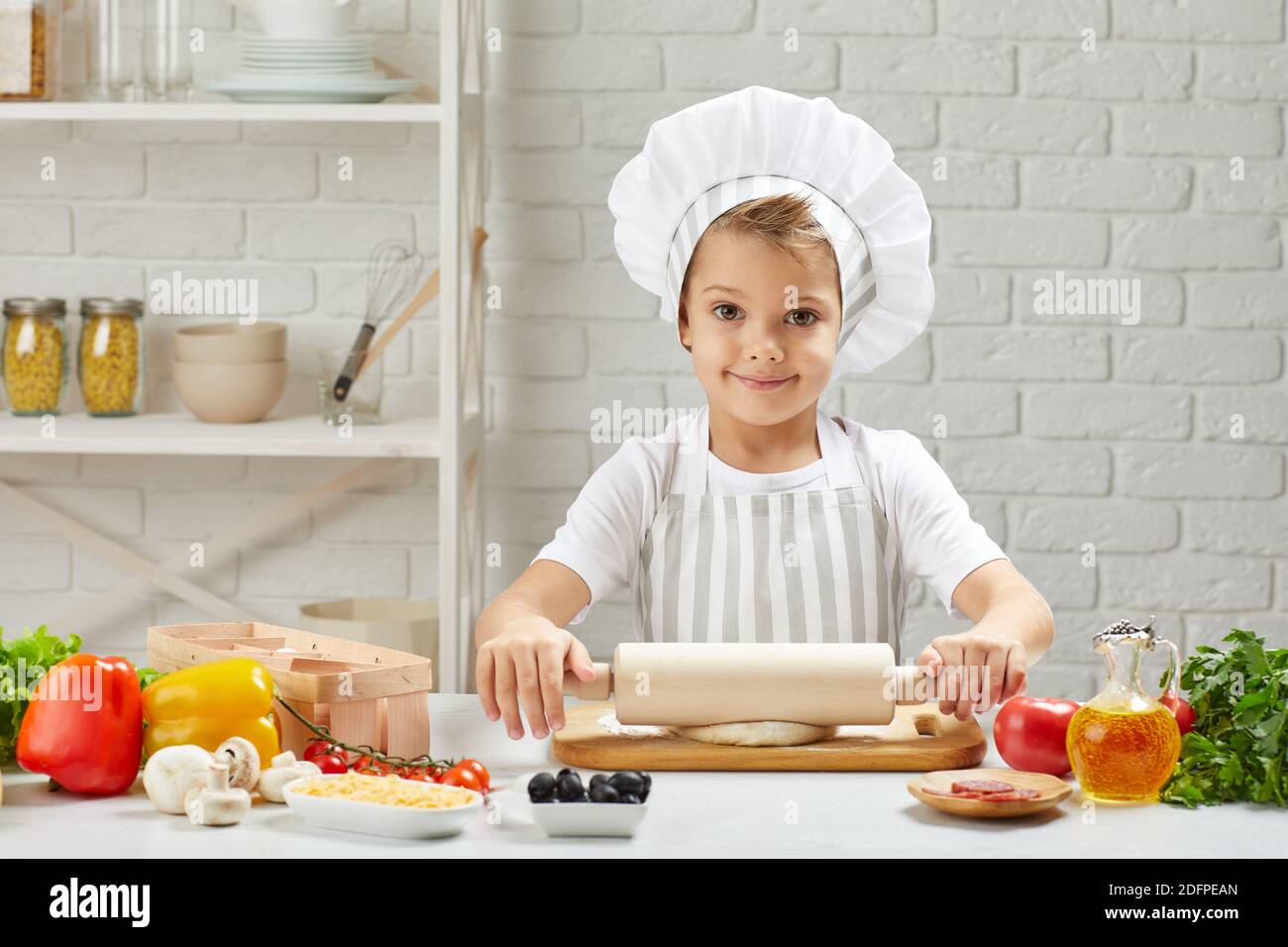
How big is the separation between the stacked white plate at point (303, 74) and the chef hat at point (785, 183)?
0.76m

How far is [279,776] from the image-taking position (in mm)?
1158

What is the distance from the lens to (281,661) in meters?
1.30

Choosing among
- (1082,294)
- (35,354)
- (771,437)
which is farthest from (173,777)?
(1082,294)

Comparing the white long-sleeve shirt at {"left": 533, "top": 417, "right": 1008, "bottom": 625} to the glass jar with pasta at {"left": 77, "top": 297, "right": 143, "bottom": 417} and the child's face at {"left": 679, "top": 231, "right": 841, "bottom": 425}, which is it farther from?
the glass jar with pasta at {"left": 77, "top": 297, "right": 143, "bottom": 417}

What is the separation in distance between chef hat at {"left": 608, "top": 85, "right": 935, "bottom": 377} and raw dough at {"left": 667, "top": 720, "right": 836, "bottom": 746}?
0.59 metres

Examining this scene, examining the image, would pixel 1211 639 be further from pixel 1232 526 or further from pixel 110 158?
pixel 110 158

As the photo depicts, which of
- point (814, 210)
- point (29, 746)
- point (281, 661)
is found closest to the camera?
point (29, 746)

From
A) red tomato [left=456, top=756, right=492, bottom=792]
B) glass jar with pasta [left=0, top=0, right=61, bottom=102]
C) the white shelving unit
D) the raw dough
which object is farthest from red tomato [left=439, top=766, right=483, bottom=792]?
glass jar with pasta [left=0, top=0, right=61, bottom=102]

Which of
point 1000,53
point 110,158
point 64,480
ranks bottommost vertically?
point 64,480

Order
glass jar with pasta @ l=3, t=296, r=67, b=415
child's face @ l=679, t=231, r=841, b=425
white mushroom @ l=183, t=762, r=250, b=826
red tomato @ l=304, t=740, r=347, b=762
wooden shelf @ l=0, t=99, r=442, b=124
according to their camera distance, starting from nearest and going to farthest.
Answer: white mushroom @ l=183, t=762, r=250, b=826 → red tomato @ l=304, t=740, r=347, b=762 → child's face @ l=679, t=231, r=841, b=425 → wooden shelf @ l=0, t=99, r=442, b=124 → glass jar with pasta @ l=3, t=296, r=67, b=415
